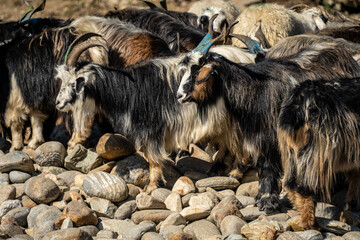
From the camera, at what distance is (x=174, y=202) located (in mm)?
5168

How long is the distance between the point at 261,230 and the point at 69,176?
8.25 feet

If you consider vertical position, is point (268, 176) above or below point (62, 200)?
above

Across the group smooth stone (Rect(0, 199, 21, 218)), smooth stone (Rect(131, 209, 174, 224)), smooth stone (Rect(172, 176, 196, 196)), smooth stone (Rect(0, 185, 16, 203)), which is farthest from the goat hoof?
smooth stone (Rect(0, 185, 16, 203))

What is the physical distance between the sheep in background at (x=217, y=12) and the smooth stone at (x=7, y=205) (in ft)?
13.6

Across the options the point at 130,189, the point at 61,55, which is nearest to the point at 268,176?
the point at 130,189

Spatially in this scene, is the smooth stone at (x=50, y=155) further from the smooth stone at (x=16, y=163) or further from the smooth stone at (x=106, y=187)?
the smooth stone at (x=106, y=187)

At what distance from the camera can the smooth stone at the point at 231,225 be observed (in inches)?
178

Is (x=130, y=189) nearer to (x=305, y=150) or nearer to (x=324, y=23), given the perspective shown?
(x=305, y=150)

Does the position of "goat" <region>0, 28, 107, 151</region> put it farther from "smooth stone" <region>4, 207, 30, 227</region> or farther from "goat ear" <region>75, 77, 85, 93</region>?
"smooth stone" <region>4, 207, 30, 227</region>

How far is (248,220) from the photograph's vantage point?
490 centimetres

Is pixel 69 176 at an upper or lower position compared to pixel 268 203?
lower

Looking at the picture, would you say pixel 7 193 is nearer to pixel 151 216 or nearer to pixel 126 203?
pixel 126 203

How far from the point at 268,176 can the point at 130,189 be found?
1380 millimetres

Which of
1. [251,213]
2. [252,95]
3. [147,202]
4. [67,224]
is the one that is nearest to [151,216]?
[147,202]
